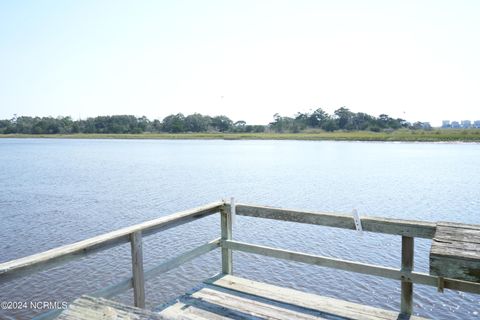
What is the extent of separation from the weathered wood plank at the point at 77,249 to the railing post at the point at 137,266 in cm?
6

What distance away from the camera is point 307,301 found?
430 cm

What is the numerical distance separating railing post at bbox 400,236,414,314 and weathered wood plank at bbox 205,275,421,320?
0.40 ft

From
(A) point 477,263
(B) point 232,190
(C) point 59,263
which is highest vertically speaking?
(A) point 477,263

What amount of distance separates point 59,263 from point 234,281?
7.57 ft

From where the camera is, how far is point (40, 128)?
520 ft

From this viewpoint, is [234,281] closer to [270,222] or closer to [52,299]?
[52,299]

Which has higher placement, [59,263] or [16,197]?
[59,263]

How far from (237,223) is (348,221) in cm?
958

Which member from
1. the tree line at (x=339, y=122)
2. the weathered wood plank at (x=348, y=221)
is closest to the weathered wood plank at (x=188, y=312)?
the weathered wood plank at (x=348, y=221)

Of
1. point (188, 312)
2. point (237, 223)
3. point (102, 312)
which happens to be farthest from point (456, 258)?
point (237, 223)

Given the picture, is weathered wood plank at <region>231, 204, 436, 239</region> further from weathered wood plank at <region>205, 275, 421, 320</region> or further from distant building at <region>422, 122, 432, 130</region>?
distant building at <region>422, 122, 432, 130</region>

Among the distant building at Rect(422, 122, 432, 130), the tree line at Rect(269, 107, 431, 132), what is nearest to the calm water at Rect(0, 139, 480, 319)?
the tree line at Rect(269, 107, 431, 132)

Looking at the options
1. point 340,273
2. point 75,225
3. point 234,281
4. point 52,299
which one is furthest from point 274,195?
point 234,281

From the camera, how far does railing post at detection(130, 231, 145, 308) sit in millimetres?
3773
